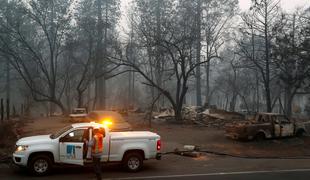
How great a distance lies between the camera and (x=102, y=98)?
190ft

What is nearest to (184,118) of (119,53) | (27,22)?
(119,53)

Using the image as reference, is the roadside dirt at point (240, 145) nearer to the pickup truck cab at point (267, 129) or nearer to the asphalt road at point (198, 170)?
the pickup truck cab at point (267, 129)

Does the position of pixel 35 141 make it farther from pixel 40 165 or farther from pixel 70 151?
pixel 70 151

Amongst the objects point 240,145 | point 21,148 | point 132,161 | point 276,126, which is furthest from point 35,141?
point 276,126

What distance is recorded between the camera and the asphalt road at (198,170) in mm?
13609

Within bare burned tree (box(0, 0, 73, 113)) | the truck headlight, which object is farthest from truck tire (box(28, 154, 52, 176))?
bare burned tree (box(0, 0, 73, 113))

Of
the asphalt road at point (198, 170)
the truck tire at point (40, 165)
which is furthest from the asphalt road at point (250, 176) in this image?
the truck tire at point (40, 165)

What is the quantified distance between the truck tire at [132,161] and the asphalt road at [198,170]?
241 mm

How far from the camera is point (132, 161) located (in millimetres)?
14648

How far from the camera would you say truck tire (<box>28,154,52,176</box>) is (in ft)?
43.9

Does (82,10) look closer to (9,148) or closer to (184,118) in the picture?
(184,118)

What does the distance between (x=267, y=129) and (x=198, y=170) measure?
9.98 m

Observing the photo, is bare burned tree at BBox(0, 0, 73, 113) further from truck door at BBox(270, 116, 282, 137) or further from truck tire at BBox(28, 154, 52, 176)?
truck tire at BBox(28, 154, 52, 176)

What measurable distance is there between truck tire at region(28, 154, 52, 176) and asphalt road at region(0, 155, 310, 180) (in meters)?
0.26
